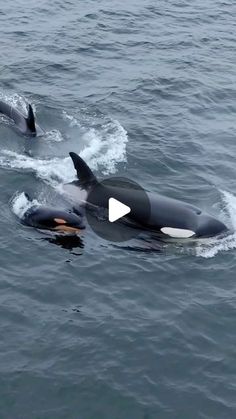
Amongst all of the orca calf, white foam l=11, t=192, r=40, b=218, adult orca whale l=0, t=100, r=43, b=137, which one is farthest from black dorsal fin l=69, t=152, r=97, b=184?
adult orca whale l=0, t=100, r=43, b=137

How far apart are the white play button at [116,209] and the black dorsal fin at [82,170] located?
1.04 meters

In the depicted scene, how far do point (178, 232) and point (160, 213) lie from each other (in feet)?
2.42

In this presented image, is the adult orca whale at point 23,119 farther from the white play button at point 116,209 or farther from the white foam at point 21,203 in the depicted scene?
the white play button at point 116,209

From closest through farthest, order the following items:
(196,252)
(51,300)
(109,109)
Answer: (51,300) → (196,252) → (109,109)

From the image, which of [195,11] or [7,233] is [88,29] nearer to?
[195,11]

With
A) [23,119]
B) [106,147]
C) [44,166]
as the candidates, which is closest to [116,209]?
[44,166]

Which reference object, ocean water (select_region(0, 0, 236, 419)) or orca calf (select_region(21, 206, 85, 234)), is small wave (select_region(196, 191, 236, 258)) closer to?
ocean water (select_region(0, 0, 236, 419))

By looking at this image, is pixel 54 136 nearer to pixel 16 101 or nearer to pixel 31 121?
pixel 31 121

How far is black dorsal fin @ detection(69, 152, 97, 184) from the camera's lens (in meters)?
19.4

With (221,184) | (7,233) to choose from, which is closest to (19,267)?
(7,233)

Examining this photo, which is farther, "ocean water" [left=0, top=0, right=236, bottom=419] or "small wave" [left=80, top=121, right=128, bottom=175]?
"small wave" [left=80, top=121, right=128, bottom=175]

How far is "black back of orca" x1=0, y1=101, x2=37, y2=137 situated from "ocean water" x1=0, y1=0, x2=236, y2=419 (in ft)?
1.08

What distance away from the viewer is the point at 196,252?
733 inches

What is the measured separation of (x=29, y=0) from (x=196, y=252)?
2845 cm
